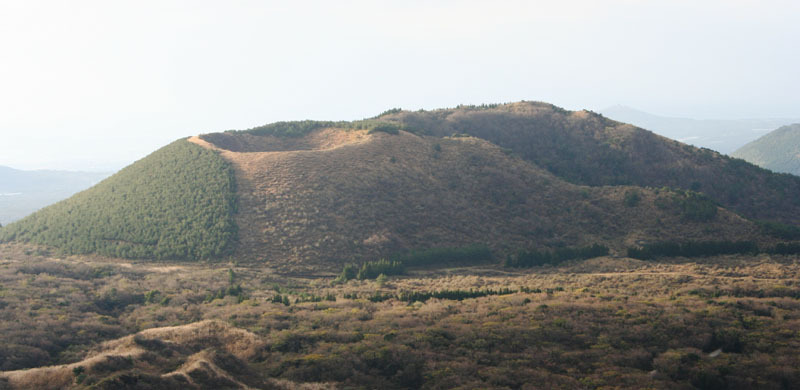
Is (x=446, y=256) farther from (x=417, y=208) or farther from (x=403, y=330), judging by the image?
(x=403, y=330)

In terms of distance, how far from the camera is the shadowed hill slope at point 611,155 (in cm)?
8756

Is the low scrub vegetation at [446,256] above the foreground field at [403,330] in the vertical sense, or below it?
above

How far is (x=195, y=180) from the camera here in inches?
2749

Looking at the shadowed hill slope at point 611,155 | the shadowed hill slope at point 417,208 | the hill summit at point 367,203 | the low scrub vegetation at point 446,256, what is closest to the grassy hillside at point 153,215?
the hill summit at point 367,203

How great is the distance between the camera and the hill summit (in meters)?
60.3

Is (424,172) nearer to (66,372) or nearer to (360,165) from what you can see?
(360,165)

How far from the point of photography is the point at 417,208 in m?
67.6

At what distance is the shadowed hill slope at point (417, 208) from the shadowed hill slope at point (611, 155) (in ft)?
54.0

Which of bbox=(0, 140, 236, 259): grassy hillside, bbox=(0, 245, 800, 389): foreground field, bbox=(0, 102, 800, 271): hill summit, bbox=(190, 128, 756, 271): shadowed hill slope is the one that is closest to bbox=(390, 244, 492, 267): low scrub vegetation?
Result: bbox=(0, 102, 800, 271): hill summit

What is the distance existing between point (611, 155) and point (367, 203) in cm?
5594

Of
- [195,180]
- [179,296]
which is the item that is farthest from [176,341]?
[195,180]

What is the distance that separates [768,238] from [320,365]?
5857 centimetres

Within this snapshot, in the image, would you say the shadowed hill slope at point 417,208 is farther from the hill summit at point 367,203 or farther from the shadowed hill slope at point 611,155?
the shadowed hill slope at point 611,155

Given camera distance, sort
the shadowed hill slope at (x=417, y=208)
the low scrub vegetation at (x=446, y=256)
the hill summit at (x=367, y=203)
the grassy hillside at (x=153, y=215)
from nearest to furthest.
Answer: the low scrub vegetation at (x=446, y=256) → the grassy hillside at (x=153, y=215) → the shadowed hill slope at (x=417, y=208) → the hill summit at (x=367, y=203)
